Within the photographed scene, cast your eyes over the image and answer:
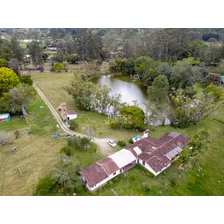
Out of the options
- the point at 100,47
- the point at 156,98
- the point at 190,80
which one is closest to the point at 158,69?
the point at 190,80

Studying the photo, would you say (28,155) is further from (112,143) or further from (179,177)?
(179,177)

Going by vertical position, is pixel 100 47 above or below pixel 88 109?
above

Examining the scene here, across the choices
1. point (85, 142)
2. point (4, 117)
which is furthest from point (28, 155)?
point (4, 117)

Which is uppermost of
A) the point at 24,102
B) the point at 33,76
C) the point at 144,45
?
the point at 144,45

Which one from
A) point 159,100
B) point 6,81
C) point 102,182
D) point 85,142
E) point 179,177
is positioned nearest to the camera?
point 102,182

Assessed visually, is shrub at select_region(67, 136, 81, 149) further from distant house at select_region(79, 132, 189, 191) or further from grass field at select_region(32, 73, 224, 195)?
distant house at select_region(79, 132, 189, 191)

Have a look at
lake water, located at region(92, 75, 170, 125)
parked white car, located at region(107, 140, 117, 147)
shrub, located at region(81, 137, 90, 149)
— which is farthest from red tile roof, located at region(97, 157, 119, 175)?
lake water, located at region(92, 75, 170, 125)

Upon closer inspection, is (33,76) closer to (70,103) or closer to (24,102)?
(70,103)

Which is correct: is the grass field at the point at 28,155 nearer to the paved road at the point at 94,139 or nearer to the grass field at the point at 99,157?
the grass field at the point at 99,157

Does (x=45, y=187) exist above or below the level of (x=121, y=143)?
below
